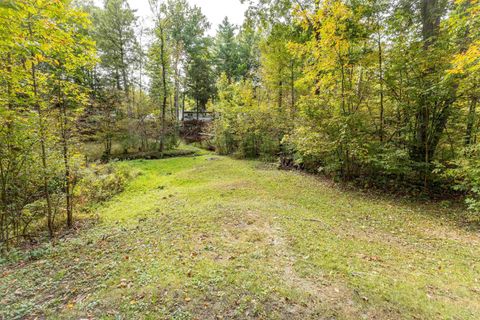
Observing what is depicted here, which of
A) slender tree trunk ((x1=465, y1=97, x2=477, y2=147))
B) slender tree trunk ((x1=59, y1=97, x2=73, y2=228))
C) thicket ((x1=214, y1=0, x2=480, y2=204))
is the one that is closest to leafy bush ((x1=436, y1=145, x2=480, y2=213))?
thicket ((x1=214, y1=0, x2=480, y2=204))

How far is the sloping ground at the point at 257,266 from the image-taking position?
2.18 m

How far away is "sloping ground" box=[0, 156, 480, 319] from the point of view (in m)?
2.18

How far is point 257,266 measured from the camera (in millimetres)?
2770

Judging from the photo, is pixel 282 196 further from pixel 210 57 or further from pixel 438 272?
pixel 210 57

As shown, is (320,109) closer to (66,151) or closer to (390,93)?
(390,93)

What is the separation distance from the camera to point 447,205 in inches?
206

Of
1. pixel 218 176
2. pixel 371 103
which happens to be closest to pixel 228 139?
pixel 218 176

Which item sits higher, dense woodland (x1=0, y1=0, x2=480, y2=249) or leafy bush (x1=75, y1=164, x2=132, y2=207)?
dense woodland (x1=0, y1=0, x2=480, y2=249)

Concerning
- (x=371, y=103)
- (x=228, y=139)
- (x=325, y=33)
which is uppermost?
(x=325, y=33)

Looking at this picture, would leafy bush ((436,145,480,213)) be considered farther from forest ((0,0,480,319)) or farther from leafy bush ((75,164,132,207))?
leafy bush ((75,164,132,207))

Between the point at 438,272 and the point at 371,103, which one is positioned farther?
the point at 371,103

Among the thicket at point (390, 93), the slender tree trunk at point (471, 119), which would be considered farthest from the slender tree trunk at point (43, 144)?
the slender tree trunk at point (471, 119)

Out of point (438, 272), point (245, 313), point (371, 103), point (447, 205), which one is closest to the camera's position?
point (245, 313)

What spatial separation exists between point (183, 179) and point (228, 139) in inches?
264
